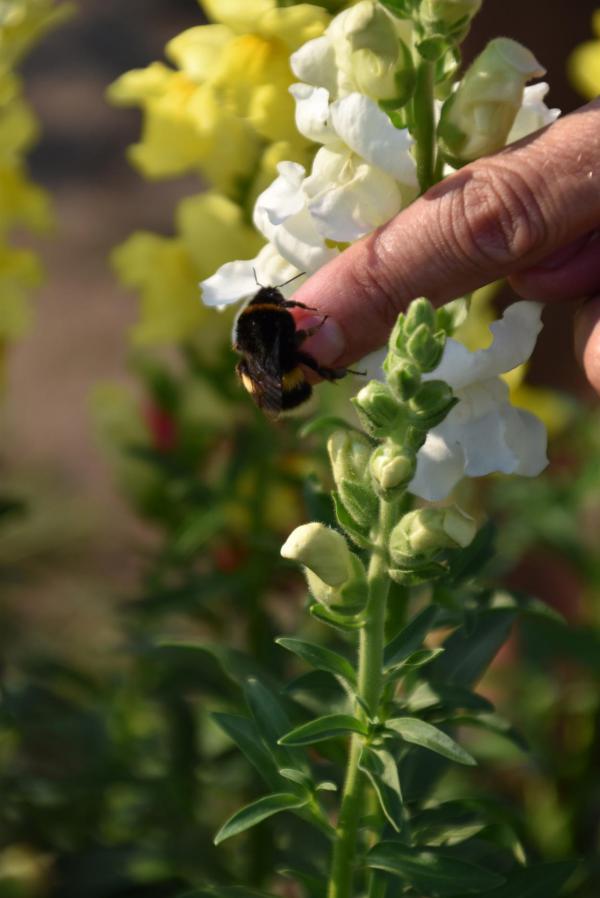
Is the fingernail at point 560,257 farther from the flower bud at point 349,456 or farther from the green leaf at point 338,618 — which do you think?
the green leaf at point 338,618

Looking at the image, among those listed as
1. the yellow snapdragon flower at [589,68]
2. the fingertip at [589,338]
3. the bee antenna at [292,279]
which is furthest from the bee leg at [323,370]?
the yellow snapdragon flower at [589,68]

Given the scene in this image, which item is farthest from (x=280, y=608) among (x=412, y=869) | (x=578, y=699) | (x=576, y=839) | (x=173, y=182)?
(x=173, y=182)

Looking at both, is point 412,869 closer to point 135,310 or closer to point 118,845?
point 118,845

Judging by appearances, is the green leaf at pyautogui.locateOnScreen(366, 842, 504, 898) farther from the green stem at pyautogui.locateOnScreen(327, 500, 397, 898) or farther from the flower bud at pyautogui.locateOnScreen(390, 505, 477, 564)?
the flower bud at pyautogui.locateOnScreen(390, 505, 477, 564)

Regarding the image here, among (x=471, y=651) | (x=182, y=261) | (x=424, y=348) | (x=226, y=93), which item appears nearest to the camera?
(x=424, y=348)

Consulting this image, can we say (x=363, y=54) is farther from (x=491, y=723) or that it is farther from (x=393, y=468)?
(x=491, y=723)

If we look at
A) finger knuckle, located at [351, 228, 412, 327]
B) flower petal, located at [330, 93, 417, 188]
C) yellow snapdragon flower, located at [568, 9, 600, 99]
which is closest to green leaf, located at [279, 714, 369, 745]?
finger knuckle, located at [351, 228, 412, 327]

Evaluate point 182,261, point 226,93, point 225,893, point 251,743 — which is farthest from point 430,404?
point 182,261

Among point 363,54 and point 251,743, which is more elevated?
point 363,54

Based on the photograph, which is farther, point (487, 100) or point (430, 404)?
point (487, 100)
